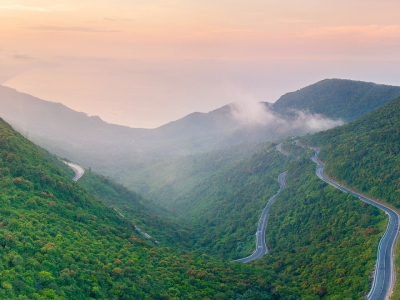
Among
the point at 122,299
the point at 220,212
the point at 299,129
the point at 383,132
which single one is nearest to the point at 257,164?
the point at 220,212

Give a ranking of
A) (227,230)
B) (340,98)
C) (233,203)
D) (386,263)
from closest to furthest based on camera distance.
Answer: (386,263) < (227,230) < (233,203) < (340,98)

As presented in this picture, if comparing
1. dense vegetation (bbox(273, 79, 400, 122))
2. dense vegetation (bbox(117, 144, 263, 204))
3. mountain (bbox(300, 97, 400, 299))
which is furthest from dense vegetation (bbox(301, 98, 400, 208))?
dense vegetation (bbox(273, 79, 400, 122))

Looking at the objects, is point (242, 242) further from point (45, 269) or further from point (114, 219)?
point (45, 269)

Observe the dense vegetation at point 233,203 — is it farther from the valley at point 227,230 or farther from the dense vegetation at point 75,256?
the dense vegetation at point 75,256

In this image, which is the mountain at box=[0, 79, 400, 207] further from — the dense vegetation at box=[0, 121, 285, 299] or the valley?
the dense vegetation at box=[0, 121, 285, 299]

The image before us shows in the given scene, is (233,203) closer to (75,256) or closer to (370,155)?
(370,155)

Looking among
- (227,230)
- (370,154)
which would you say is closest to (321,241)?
(370,154)
